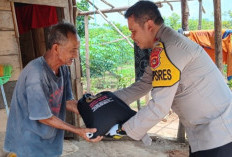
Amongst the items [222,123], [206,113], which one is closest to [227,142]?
[222,123]

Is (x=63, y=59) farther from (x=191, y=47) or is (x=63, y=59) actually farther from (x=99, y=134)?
(x=191, y=47)

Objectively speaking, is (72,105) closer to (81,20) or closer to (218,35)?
→ (218,35)

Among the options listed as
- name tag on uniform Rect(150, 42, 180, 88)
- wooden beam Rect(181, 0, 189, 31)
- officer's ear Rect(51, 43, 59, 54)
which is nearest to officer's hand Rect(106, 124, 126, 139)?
name tag on uniform Rect(150, 42, 180, 88)

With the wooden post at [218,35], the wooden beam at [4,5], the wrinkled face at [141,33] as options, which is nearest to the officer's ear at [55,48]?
the wrinkled face at [141,33]

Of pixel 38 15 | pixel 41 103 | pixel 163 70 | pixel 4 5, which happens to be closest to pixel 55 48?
pixel 41 103

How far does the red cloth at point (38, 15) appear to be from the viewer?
4.36m

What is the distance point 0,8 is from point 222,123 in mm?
3274

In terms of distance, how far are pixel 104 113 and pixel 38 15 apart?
128 inches

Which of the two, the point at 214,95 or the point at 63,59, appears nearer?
the point at 214,95

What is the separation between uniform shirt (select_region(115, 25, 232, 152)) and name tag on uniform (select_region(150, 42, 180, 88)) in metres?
0.02

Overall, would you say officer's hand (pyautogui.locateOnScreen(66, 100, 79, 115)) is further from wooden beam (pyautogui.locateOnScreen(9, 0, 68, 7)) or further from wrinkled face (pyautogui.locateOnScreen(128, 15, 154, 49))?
wooden beam (pyautogui.locateOnScreen(9, 0, 68, 7))

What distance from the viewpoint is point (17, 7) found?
495cm

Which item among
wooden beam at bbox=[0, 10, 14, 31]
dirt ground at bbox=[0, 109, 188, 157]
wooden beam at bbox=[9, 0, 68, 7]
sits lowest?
dirt ground at bbox=[0, 109, 188, 157]

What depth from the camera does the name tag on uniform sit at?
1614mm
